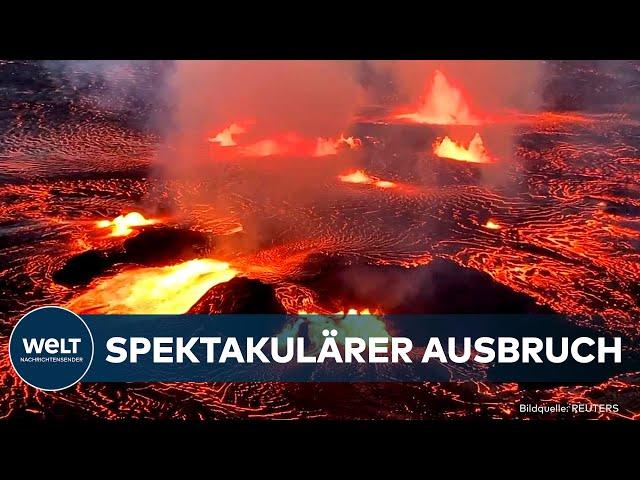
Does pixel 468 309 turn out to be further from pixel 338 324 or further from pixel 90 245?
pixel 90 245

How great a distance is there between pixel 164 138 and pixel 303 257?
0.95 metres

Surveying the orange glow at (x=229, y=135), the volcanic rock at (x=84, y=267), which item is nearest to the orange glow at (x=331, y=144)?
the orange glow at (x=229, y=135)

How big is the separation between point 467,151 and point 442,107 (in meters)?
0.27

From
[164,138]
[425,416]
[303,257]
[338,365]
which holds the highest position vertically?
[164,138]

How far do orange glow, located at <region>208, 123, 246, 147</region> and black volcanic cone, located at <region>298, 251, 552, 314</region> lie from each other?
2.38ft

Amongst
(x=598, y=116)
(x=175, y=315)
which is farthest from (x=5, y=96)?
(x=598, y=116)

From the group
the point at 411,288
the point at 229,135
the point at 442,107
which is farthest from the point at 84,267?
the point at 442,107

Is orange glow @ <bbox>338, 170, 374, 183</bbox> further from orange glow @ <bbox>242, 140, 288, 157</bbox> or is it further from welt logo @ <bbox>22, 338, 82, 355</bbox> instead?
welt logo @ <bbox>22, 338, 82, 355</bbox>

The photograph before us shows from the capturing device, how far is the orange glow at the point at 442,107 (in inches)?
101

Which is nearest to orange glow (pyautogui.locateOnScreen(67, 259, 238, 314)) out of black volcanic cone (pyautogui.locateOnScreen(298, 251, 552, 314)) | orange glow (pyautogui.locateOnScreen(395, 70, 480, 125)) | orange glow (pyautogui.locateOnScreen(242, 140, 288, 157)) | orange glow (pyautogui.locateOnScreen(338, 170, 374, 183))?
black volcanic cone (pyautogui.locateOnScreen(298, 251, 552, 314))

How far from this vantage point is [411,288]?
2555 millimetres

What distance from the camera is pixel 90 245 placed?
2615 mm

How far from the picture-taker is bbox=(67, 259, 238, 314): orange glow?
8.28 feet

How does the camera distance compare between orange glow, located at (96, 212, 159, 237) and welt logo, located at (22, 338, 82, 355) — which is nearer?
welt logo, located at (22, 338, 82, 355)
